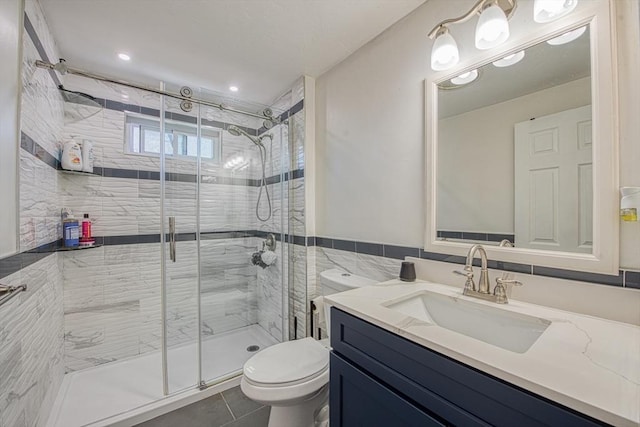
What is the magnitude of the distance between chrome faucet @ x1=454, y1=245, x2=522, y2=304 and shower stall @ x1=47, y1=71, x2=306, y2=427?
1342 mm

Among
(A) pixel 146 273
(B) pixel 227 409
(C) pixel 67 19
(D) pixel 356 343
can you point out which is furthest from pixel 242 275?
(C) pixel 67 19

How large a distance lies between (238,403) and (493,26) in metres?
2.41

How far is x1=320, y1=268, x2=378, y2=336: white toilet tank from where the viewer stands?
4.94 feet

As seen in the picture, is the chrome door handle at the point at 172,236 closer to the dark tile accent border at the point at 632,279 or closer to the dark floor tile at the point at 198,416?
the dark floor tile at the point at 198,416

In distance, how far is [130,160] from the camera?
2154 millimetres

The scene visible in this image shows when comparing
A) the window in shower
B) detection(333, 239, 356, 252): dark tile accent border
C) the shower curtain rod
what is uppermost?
the shower curtain rod

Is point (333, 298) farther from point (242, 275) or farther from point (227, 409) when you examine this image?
point (242, 275)

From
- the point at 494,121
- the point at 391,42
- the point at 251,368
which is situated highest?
the point at 391,42

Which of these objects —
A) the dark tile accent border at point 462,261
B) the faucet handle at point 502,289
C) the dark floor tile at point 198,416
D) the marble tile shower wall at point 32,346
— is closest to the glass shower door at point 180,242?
the dark floor tile at point 198,416

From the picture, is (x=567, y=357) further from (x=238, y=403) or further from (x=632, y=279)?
(x=238, y=403)

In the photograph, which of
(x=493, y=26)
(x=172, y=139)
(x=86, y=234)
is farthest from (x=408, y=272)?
(x=86, y=234)

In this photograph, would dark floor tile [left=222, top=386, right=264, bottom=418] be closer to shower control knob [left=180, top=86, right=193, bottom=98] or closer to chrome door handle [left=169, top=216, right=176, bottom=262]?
chrome door handle [left=169, top=216, right=176, bottom=262]

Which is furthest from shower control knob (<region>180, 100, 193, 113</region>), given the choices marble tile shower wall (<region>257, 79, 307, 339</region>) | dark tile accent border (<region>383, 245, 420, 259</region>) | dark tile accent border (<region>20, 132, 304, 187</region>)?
dark tile accent border (<region>383, 245, 420, 259</region>)

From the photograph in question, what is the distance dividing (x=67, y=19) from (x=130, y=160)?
0.99 meters
